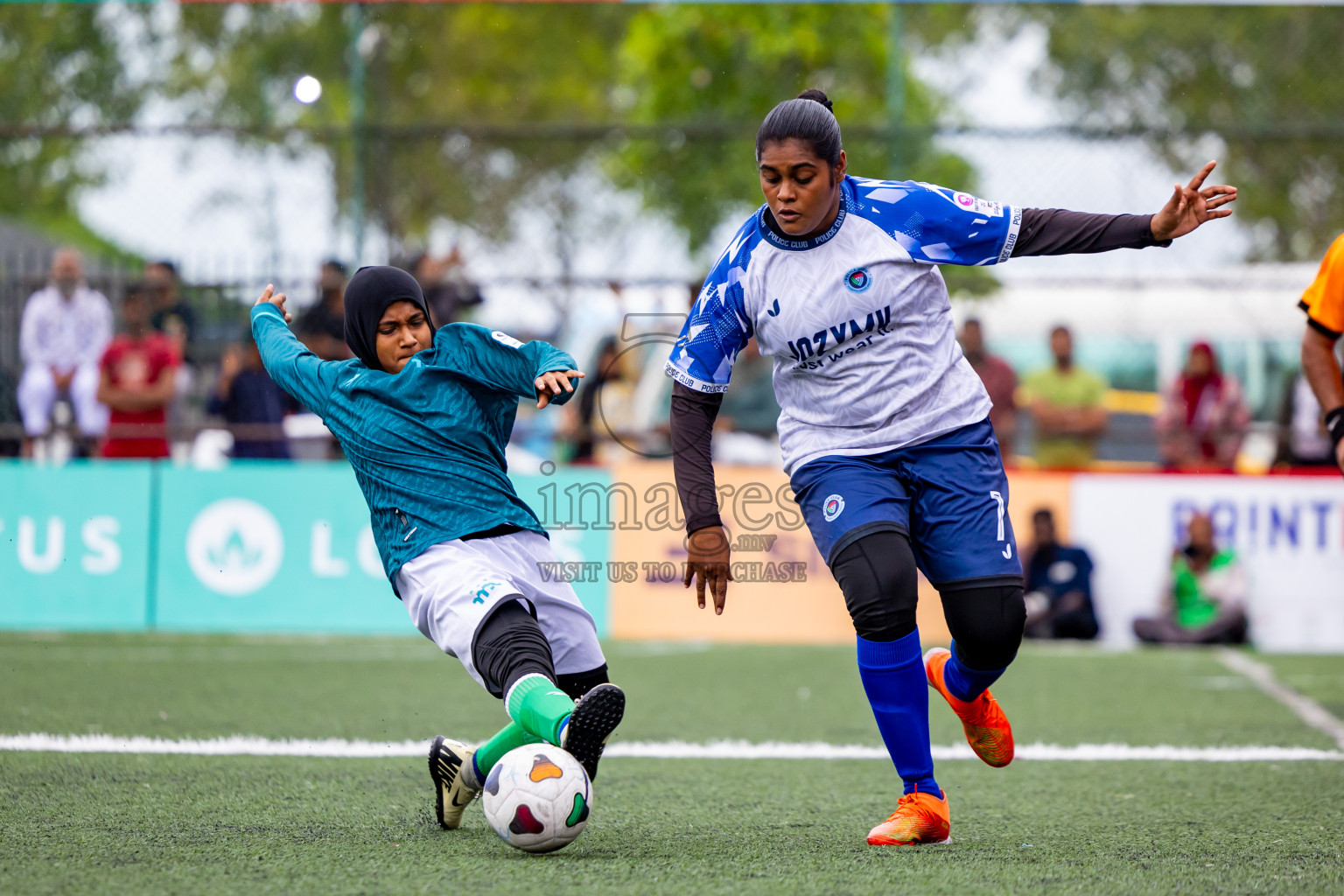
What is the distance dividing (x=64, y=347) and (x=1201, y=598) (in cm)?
793

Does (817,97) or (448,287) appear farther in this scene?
(448,287)

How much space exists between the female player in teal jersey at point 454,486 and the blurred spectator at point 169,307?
6.14 meters

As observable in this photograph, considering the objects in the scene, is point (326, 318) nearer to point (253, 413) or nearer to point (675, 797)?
point (253, 413)

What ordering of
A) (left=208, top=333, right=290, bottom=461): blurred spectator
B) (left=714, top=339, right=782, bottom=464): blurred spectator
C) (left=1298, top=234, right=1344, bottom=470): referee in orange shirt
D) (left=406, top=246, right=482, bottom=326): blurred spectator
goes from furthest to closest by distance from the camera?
(left=714, top=339, right=782, bottom=464): blurred spectator
(left=208, top=333, right=290, bottom=461): blurred spectator
(left=406, top=246, right=482, bottom=326): blurred spectator
(left=1298, top=234, right=1344, bottom=470): referee in orange shirt

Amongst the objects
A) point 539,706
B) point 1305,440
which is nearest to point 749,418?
point 1305,440

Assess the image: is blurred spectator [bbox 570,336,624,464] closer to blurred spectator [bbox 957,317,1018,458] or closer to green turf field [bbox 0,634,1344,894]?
blurred spectator [bbox 957,317,1018,458]

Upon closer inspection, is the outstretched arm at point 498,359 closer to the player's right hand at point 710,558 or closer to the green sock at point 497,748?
the player's right hand at point 710,558

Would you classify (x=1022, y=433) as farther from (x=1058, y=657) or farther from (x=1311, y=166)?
(x=1311, y=166)

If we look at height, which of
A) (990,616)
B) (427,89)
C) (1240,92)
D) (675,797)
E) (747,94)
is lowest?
(675,797)

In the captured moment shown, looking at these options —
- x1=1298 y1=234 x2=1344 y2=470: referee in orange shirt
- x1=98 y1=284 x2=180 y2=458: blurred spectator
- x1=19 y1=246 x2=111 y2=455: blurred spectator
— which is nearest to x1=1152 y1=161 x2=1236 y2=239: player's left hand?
x1=1298 y1=234 x2=1344 y2=470: referee in orange shirt

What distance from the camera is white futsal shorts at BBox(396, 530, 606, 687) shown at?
376cm

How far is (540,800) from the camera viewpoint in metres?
3.46

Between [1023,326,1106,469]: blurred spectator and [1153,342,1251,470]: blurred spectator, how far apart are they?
1.63ft

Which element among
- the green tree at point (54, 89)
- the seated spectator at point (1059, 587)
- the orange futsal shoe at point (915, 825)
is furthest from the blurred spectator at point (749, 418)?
the orange futsal shoe at point (915, 825)
